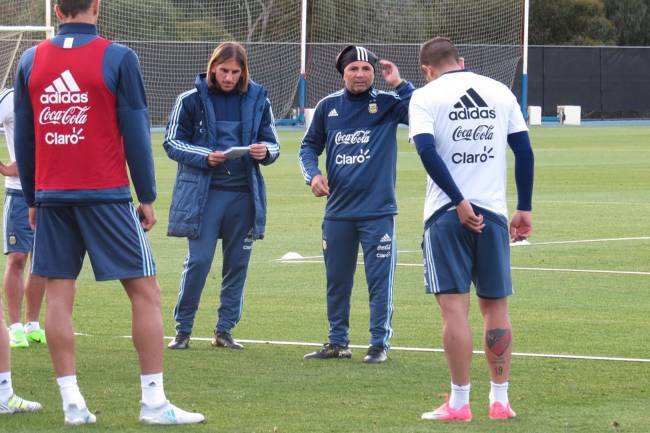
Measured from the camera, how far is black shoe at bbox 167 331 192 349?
9.54 meters

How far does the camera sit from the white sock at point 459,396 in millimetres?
7242

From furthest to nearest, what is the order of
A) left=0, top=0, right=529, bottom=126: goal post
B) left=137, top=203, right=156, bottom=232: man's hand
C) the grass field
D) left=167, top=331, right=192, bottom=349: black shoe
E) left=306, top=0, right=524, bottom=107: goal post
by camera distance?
left=306, top=0, right=524, bottom=107: goal post, left=0, top=0, right=529, bottom=126: goal post, left=167, top=331, right=192, bottom=349: black shoe, the grass field, left=137, top=203, right=156, bottom=232: man's hand

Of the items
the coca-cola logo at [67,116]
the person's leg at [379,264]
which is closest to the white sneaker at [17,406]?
the coca-cola logo at [67,116]

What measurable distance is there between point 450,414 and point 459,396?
0.11 meters

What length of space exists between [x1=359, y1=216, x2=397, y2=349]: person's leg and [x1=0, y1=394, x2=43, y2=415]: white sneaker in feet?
8.56

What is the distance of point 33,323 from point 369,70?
2.88 meters

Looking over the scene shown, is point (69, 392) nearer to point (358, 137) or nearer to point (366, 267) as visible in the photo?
point (366, 267)

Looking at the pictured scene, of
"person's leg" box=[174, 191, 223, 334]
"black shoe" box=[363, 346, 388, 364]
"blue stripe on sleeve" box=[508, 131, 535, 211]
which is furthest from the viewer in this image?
"person's leg" box=[174, 191, 223, 334]

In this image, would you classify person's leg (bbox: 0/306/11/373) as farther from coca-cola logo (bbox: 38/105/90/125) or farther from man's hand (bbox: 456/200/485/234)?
man's hand (bbox: 456/200/485/234)

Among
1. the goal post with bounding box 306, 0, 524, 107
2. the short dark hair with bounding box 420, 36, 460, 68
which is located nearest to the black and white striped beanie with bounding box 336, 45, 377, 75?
the short dark hair with bounding box 420, 36, 460, 68

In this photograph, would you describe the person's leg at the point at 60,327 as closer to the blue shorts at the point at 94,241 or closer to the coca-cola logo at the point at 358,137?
the blue shorts at the point at 94,241

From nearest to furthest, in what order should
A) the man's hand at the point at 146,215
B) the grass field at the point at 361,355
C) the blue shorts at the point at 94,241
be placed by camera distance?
the blue shorts at the point at 94,241 < the man's hand at the point at 146,215 < the grass field at the point at 361,355

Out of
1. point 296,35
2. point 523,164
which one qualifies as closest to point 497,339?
point 523,164

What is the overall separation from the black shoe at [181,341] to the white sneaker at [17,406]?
2.17m
